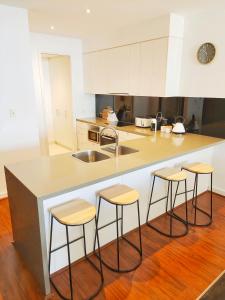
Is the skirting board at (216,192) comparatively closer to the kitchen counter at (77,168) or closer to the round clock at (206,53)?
the kitchen counter at (77,168)

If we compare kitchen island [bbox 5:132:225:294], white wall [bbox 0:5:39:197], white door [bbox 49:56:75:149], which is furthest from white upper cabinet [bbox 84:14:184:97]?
white wall [bbox 0:5:39:197]

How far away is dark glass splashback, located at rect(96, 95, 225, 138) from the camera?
124 inches

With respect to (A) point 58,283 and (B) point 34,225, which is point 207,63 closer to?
(B) point 34,225

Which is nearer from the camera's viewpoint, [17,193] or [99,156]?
[17,193]

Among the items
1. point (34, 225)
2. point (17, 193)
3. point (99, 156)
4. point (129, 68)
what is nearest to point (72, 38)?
point (129, 68)

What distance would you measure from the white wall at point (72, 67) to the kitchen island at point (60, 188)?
2.71 meters

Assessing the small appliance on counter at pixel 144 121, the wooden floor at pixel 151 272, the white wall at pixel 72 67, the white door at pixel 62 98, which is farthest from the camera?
the white door at pixel 62 98

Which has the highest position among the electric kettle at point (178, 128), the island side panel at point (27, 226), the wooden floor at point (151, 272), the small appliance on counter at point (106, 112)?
the small appliance on counter at point (106, 112)

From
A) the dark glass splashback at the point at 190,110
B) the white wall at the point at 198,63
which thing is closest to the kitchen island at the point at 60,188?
the dark glass splashback at the point at 190,110

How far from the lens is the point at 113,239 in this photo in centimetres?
233

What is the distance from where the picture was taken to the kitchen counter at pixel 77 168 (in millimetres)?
1647

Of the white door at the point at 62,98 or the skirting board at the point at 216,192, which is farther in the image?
the white door at the point at 62,98

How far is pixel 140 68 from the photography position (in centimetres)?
353

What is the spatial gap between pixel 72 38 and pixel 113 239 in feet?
13.2
